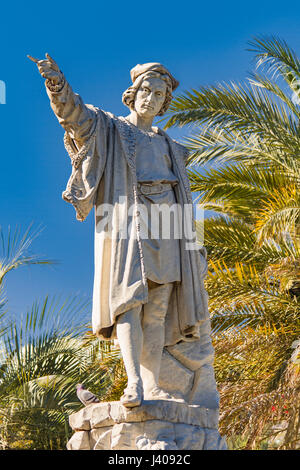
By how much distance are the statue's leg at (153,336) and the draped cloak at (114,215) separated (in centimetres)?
18

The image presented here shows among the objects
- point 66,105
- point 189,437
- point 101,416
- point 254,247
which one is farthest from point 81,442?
point 254,247

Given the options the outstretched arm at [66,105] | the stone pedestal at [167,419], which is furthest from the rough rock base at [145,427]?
the outstretched arm at [66,105]

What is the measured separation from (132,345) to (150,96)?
2180mm

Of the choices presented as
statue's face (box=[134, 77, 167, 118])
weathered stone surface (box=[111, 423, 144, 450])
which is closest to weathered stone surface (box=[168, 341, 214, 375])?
weathered stone surface (box=[111, 423, 144, 450])

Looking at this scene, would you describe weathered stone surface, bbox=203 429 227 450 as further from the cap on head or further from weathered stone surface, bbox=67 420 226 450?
the cap on head

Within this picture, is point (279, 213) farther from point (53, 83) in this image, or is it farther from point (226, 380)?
point (53, 83)

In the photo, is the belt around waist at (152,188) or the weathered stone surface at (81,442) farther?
the belt around waist at (152,188)

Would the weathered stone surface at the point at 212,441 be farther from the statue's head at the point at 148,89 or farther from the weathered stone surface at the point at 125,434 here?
the statue's head at the point at 148,89

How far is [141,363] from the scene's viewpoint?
22.3ft

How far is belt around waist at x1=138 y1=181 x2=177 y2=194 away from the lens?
280 inches

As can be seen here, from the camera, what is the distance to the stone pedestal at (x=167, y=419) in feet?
20.5

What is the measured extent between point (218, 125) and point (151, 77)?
670 centimetres

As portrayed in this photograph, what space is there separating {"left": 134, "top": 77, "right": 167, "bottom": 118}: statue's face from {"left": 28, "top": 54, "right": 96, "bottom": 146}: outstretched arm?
0.48m
